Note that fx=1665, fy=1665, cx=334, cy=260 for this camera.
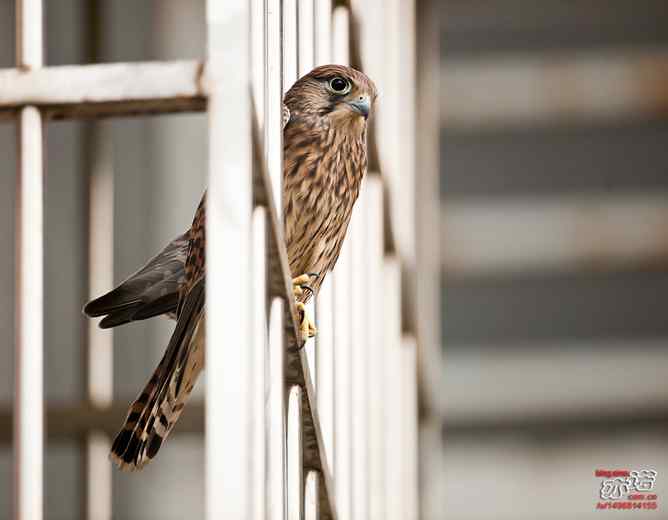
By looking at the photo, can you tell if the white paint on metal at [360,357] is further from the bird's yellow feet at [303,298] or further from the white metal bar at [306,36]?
the bird's yellow feet at [303,298]

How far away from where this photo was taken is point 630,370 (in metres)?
6.01

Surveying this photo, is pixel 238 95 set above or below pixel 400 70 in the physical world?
below

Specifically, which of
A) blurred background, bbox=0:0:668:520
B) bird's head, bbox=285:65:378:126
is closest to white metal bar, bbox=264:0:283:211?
bird's head, bbox=285:65:378:126

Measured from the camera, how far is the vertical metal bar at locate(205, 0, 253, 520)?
1625 millimetres

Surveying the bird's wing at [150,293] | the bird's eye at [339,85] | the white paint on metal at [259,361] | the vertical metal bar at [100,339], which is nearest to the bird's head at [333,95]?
the bird's eye at [339,85]

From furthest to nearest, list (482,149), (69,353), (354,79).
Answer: (482,149) → (69,353) → (354,79)

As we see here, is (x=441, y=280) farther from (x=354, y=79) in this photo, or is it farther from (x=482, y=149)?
(x=354, y=79)

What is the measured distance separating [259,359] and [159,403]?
0.56 metres

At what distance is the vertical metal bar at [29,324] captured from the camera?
1.67 meters

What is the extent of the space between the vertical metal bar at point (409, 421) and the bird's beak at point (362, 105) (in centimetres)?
183

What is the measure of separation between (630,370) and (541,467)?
475 millimetres

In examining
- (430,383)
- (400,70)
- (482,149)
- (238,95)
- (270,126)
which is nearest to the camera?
(238,95)

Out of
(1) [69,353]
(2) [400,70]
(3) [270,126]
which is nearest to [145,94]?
(3) [270,126]

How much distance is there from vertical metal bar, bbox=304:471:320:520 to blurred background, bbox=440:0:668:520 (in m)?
3.41
